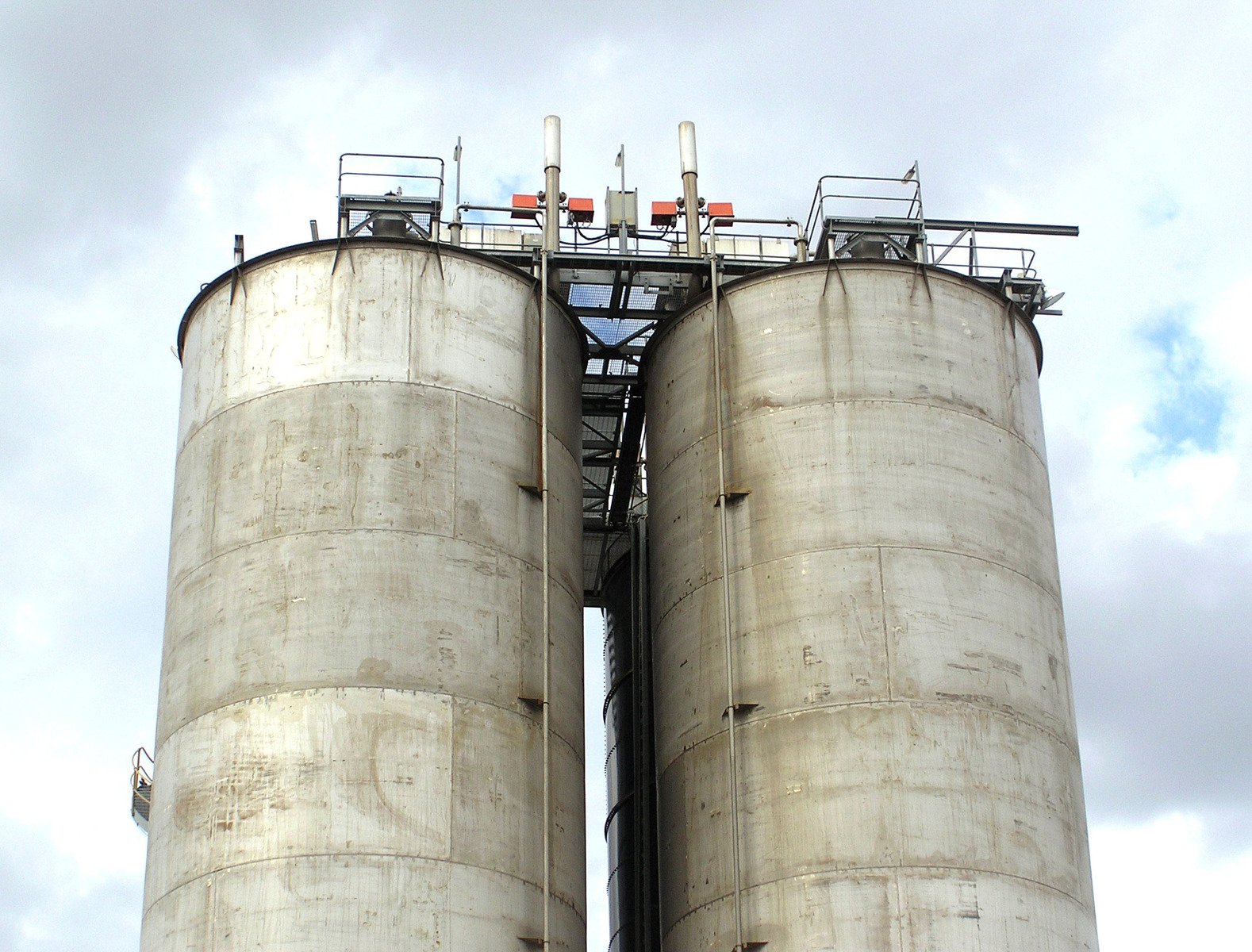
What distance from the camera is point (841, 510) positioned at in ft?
82.4


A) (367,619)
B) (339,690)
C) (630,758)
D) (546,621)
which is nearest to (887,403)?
(546,621)

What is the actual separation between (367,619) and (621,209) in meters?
9.69

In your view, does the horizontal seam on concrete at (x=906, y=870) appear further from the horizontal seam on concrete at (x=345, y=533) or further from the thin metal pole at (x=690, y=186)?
the thin metal pole at (x=690, y=186)

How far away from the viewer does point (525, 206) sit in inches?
1180

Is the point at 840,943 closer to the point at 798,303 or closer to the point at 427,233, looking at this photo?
the point at 798,303

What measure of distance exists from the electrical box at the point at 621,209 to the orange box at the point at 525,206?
48.0 inches

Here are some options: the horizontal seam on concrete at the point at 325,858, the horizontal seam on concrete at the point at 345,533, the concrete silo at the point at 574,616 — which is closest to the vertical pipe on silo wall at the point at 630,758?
the concrete silo at the point at 574,616

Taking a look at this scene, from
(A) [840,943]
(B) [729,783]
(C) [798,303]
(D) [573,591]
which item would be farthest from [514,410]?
(A) [840,943]

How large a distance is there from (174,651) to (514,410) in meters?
6.12

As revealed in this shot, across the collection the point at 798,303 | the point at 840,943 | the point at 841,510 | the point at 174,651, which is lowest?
the point at 840,943

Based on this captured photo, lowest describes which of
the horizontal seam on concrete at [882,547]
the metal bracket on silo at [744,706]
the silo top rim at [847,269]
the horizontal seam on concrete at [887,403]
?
the metal bracket on silo at [744,706]

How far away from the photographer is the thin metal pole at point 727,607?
23594 millimetres

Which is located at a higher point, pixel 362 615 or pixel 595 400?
pixel 595 400

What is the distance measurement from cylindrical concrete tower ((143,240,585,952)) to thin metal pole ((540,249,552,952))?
12 cm
